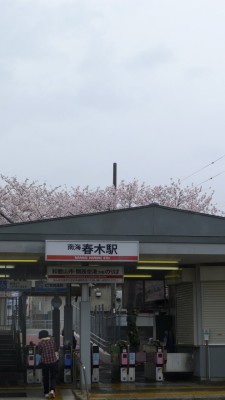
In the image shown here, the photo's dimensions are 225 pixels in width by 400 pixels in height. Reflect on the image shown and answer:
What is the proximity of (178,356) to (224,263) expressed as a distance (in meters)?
3.10

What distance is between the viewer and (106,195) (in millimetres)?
45906

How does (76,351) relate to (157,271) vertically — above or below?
below

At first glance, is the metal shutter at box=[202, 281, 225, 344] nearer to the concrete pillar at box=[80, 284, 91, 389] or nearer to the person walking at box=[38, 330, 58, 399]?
the concrete pillar at box=[80, 284, 91, 389]

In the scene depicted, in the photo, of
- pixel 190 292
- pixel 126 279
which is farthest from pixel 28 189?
pixel 190 292

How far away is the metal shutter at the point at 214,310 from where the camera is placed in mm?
20922

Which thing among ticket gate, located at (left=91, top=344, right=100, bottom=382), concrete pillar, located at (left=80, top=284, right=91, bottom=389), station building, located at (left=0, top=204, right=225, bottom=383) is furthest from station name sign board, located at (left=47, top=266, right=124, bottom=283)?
ticket gate, located at (left=91, top=344, right=100, bottom=382)

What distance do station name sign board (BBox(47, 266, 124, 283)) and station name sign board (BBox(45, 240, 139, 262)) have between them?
1.01 meters

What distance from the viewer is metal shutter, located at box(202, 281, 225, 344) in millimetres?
20922

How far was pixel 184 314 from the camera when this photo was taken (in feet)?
72.7

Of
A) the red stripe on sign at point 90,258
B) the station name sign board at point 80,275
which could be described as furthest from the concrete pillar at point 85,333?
the red stripe on sign at point 90,258

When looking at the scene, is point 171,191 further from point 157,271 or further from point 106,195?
point 157,271

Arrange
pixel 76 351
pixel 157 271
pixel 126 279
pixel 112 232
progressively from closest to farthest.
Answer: pixel 112 232 → pixel 76 351 → pixel 157 271 → pixel 126 279

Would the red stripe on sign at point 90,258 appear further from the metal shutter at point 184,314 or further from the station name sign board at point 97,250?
the metal shutter at point 184,314

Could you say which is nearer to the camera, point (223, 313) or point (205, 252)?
point (205, 252)
